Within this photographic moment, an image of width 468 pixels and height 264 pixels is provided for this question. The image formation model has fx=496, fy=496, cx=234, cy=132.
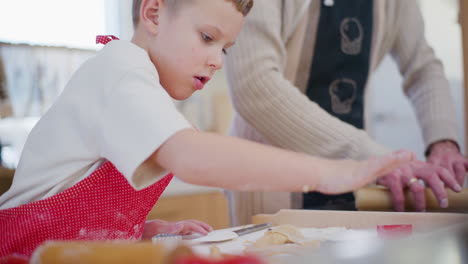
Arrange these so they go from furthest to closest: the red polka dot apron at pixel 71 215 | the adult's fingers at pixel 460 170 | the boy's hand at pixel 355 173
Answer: the adult's fingers at pixel 460 170 → the red polka dot apron at pixel 71 215 → the boy's hand at pixel 355 173

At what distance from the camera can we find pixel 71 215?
0.58 metres

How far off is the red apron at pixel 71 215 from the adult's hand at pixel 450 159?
2.03 ft

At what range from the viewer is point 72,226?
1.91ft

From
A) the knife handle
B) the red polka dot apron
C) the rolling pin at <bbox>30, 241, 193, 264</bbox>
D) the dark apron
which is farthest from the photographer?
the dark apron

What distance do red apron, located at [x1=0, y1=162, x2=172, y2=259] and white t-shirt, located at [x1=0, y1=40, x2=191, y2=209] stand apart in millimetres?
18

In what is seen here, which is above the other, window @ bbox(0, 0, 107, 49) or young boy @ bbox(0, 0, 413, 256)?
window @ bbox(0, 0, 107, 49)

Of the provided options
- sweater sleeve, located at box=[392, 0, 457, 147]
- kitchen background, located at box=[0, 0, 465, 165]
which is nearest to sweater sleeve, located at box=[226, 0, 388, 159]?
sweater sleeve, located at box=[392, 0, 457, 147]

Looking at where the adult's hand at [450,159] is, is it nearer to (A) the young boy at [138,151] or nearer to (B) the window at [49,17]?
(A) the young boy at [138,151]

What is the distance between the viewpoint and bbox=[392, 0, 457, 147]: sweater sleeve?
117 centimetres

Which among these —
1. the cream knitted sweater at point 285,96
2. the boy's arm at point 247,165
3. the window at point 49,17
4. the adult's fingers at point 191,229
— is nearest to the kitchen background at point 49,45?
the window at point 49,17

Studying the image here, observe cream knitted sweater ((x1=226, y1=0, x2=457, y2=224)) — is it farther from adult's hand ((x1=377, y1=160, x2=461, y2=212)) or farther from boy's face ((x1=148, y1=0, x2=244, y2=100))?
boy's face ((x1=148, y1=0, x2=244, y2=100))

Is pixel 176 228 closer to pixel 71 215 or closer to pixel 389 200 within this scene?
pixel 71 215

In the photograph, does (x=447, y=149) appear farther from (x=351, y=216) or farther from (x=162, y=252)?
(x=162, y=252)

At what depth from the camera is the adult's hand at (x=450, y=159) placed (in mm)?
917
